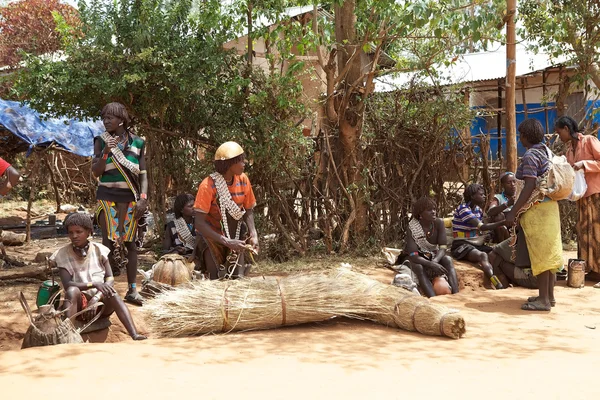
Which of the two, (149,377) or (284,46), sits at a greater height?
(284,46)

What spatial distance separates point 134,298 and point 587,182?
4.92 metres

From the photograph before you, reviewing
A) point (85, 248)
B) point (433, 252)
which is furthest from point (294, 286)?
point (433, 252)

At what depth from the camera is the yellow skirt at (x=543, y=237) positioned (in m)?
6.14

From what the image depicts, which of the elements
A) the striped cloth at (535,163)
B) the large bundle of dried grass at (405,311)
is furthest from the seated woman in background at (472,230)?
the large bundle of dried grass at (405,311)

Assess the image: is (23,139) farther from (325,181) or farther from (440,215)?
(440,215)

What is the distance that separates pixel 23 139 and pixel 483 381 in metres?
8.92

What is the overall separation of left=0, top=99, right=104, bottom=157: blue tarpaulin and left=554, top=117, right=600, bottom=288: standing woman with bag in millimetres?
7074

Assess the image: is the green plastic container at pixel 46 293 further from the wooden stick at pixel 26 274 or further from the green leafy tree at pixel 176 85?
the green leafy tree at pixel 176 85

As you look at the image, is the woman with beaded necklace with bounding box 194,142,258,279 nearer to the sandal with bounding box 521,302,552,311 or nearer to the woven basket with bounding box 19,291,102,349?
the woven basket with bounding box 19,291,102,349

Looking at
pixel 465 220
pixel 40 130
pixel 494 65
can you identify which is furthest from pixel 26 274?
pixel 494 65

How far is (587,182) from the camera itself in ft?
24.0

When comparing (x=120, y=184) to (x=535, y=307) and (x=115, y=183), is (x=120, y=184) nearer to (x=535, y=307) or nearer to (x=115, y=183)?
(x=115, y=183)

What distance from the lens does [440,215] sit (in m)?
9.36

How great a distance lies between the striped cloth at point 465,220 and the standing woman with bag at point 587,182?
114cm
